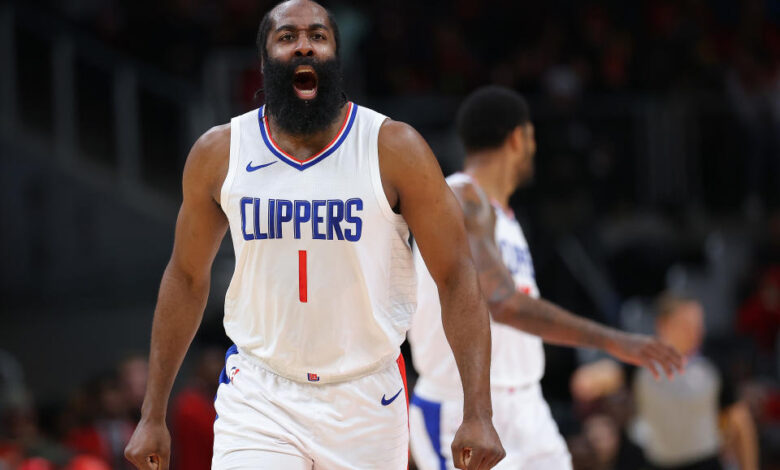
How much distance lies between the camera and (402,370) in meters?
4.22

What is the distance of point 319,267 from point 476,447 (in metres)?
0.79

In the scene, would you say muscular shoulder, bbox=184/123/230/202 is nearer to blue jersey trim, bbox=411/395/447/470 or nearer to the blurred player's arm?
blue jersey trim, bbox=411/395/447/470

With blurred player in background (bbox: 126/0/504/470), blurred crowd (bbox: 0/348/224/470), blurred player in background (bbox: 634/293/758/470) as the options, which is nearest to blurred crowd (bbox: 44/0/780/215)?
blurred player in background (bbox: 634/293/758/470)

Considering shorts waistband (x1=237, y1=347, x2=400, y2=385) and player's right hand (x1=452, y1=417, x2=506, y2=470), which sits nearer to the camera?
player's right hand (x1=452, y1=417, x2=506, y2=470)

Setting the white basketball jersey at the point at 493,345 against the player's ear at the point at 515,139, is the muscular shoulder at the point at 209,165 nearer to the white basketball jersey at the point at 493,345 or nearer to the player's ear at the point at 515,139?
the white basketball jersey at the point at 493,345

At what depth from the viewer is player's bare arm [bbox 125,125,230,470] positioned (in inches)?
160

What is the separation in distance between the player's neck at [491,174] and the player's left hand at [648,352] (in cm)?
98

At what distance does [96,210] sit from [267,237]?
8.07m

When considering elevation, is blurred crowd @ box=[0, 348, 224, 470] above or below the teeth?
below

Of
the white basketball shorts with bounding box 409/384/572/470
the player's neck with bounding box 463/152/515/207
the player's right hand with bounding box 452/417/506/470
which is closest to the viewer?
the player's right hand with bounding box 452/417/506/470

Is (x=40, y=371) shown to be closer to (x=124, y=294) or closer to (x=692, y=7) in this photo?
(x=124, y=294)

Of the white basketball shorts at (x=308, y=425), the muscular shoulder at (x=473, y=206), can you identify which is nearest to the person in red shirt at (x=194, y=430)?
the muscular shoulder at (x=473, y=206)

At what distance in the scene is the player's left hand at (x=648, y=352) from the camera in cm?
494

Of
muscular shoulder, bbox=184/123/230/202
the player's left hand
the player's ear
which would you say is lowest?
the player's left hand
